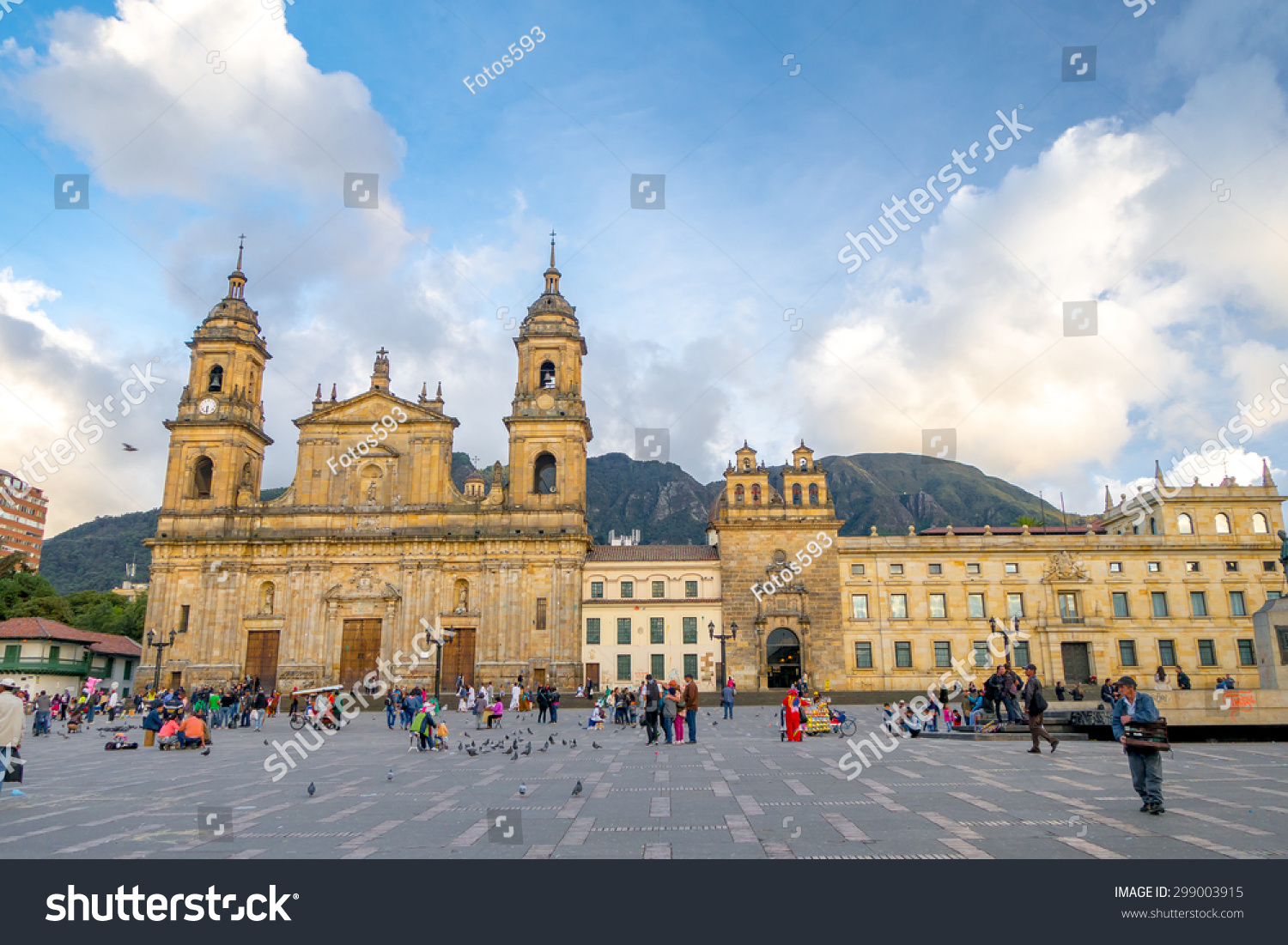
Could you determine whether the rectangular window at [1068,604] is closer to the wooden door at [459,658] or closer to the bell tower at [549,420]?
the bell tower at [549,420]

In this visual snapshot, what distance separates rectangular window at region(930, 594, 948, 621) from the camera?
1977 inches

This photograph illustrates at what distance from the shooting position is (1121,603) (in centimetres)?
5059

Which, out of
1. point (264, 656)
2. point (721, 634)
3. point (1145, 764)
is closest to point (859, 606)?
point (721, 634)

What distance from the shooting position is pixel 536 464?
5403 centimetres

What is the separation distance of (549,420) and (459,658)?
15628 millimetres

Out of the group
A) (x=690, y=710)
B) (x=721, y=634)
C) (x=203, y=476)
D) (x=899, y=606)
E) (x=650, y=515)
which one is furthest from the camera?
(x=650, y=515)

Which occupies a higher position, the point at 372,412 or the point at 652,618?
the point at 372,412

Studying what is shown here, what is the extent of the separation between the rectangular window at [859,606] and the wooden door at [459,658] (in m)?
23.1

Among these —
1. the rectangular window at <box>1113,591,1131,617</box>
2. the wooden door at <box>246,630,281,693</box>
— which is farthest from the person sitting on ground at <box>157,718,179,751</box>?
the rectangular window at <box>1113,591,1131,617</box>

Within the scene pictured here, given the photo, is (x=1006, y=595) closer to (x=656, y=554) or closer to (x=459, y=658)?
(x=656, y=554)

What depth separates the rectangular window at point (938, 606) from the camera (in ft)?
165

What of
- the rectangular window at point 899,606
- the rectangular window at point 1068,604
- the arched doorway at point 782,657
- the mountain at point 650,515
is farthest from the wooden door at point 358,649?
the mountain at point 650,515
